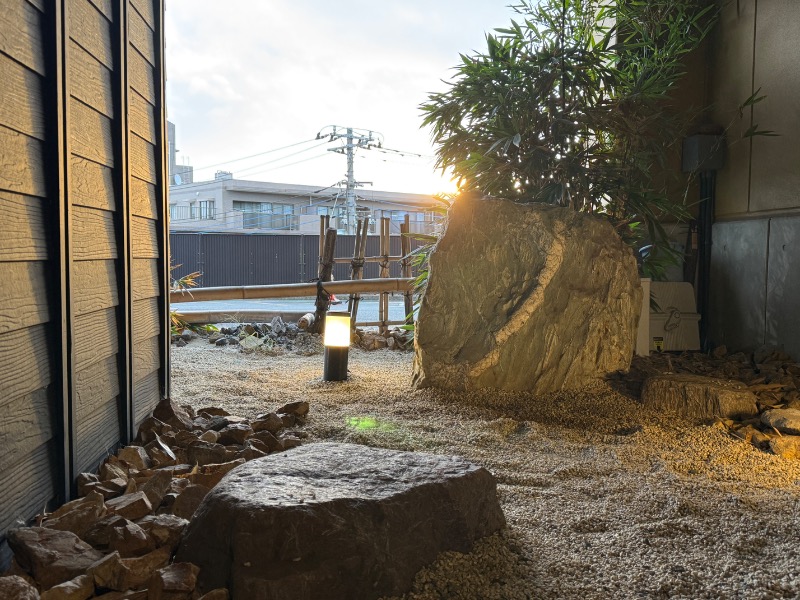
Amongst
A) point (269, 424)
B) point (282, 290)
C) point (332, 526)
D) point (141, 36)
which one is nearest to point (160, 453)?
point (269, 424)

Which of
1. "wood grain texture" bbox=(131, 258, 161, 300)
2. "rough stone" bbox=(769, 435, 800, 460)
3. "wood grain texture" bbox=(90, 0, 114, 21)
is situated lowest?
"rough stone" bbox=(769, 435, 800, 460)

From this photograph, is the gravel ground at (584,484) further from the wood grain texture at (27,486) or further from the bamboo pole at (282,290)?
the bamboo pole at (282,290)

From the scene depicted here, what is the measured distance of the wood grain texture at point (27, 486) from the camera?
67.2 inches

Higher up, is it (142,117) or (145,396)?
(142,117)

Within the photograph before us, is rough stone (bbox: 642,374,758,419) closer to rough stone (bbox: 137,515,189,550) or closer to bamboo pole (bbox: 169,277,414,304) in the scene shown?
rough stone (bbox: 137,515,189,550)

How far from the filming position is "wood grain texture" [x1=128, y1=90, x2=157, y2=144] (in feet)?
9.36

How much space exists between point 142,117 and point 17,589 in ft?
7.23

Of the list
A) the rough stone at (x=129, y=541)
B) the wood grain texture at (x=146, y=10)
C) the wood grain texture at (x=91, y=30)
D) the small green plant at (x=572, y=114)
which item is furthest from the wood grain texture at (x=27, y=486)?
the small green plant at (x=572, y=114)

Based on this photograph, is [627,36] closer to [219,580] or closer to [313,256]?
[219,580]

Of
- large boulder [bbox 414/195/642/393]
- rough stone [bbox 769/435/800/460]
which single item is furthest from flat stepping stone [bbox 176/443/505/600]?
large boulder [bbox 414/195/642/393]

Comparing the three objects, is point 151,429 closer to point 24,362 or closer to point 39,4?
point 24,362

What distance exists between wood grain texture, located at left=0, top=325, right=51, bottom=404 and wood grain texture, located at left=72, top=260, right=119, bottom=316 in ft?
0.87

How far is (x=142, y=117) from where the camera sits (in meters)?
3.01

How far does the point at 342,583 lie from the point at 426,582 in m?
0.24
